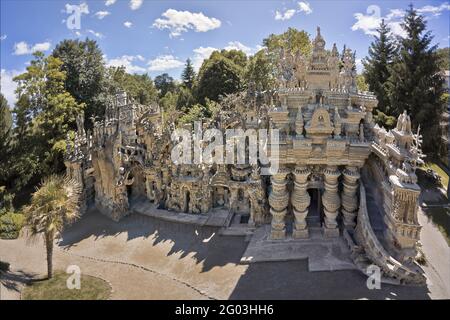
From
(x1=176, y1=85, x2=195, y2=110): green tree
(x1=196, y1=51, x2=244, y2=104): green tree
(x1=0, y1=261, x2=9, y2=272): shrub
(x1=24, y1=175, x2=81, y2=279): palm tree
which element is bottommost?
(x1=0, y1=261, x2=9, y2=272): shrub

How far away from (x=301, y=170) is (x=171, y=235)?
7460 mm

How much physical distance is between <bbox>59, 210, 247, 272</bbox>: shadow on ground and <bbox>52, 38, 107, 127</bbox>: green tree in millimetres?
17375

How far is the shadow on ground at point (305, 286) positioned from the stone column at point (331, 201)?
2476 mm

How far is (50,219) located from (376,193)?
13542 mm

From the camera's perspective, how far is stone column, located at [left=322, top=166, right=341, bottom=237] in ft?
Result: 49.8

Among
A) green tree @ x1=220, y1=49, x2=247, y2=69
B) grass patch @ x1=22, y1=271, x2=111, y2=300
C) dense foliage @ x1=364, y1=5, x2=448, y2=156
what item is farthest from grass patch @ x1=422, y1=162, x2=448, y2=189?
green tree @ x1=220, y1=49, x2=247, y2=69

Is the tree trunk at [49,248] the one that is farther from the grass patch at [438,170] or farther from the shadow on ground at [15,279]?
the grass patch at [438,170]

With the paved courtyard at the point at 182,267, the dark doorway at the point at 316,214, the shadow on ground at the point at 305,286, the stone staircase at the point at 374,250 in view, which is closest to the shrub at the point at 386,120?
the paved courtyard at the point at 182,267

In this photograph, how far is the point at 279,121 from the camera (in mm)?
15344

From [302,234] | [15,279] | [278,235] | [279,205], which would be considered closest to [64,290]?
[15,279]

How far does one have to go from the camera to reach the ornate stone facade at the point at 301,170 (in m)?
12.9

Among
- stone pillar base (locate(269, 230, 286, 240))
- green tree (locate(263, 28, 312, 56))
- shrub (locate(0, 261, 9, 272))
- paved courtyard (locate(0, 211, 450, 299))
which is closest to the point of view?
paved courtyard (locate(0, 211, 450, 299))

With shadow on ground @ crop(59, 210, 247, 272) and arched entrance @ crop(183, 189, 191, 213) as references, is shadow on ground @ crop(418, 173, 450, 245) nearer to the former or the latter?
shadow on ground @ crop(59, 210, 247, 272)

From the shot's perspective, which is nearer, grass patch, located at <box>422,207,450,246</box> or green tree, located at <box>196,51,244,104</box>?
grass patch, located at <box>422,207,450,246</box>
